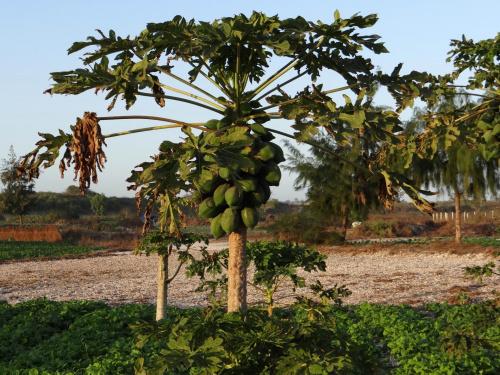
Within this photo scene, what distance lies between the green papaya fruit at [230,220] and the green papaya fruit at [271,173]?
21 cm

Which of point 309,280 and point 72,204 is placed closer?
point 309,280

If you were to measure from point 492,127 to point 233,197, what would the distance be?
8.50 feet

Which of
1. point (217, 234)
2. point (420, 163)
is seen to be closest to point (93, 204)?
point (420, 163)

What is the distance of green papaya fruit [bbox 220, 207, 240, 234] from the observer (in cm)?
231

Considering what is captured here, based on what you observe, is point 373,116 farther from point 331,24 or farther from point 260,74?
point 260,74

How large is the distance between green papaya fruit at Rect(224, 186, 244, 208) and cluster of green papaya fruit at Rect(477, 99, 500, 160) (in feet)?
8.13

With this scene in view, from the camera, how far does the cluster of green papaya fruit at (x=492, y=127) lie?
389 cm

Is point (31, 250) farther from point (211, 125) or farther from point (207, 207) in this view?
point (211, 125)

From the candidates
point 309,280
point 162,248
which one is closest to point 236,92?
point 162,248

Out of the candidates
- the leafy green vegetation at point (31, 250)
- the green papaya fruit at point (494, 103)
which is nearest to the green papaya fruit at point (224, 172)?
the green papaya fruit at point (494, 103)

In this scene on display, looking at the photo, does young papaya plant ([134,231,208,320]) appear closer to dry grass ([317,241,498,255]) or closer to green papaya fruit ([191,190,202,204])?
green papaya fruit ([191,190,202,204])

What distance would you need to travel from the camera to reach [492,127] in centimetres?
395

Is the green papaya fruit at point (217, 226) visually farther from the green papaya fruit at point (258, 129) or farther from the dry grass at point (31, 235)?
the dry grass at point (31, 235)

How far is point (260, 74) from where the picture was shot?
2.86m
